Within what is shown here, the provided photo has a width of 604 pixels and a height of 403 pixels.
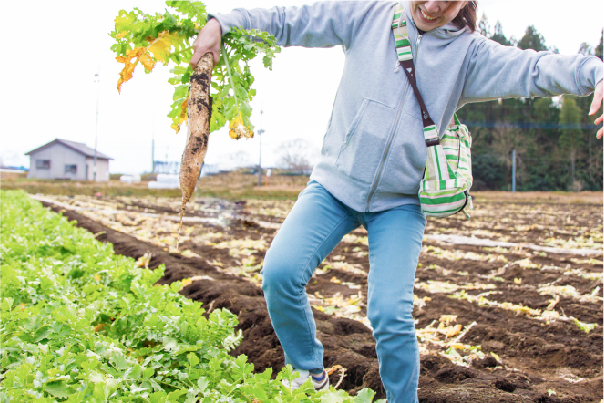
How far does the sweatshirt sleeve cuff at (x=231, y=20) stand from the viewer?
1.85 m

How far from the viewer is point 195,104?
1.94 m

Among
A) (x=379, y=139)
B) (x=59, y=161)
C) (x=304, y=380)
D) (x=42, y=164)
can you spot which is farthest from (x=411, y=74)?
(x=42, y=164)

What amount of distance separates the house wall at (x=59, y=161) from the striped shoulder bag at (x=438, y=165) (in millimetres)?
41515

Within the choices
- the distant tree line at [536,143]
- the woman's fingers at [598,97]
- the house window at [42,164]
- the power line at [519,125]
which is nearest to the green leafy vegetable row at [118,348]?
the woman's fingers at [598,97]

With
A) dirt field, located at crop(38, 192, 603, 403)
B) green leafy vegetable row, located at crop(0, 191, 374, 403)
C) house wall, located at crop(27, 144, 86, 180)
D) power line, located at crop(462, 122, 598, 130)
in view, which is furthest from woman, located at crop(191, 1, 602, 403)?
house wall, located at crop(27, 144, 86, 180)

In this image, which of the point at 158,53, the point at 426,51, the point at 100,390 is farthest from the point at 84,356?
the point at 426,51

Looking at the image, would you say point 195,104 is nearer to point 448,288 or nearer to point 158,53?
point 158,53

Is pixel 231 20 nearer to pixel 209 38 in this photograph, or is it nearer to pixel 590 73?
pixel 209 38

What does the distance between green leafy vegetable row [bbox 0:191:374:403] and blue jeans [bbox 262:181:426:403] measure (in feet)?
0.94

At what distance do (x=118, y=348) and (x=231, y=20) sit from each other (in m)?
1.50

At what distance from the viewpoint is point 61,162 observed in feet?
130

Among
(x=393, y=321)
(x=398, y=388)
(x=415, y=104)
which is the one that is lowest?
(x=398, y=388)

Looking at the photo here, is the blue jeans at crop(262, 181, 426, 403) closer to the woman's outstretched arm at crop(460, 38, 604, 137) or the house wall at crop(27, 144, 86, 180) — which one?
the woman's outstretched arm at crop(460, 38, 604, 137)

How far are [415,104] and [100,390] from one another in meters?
1.61
